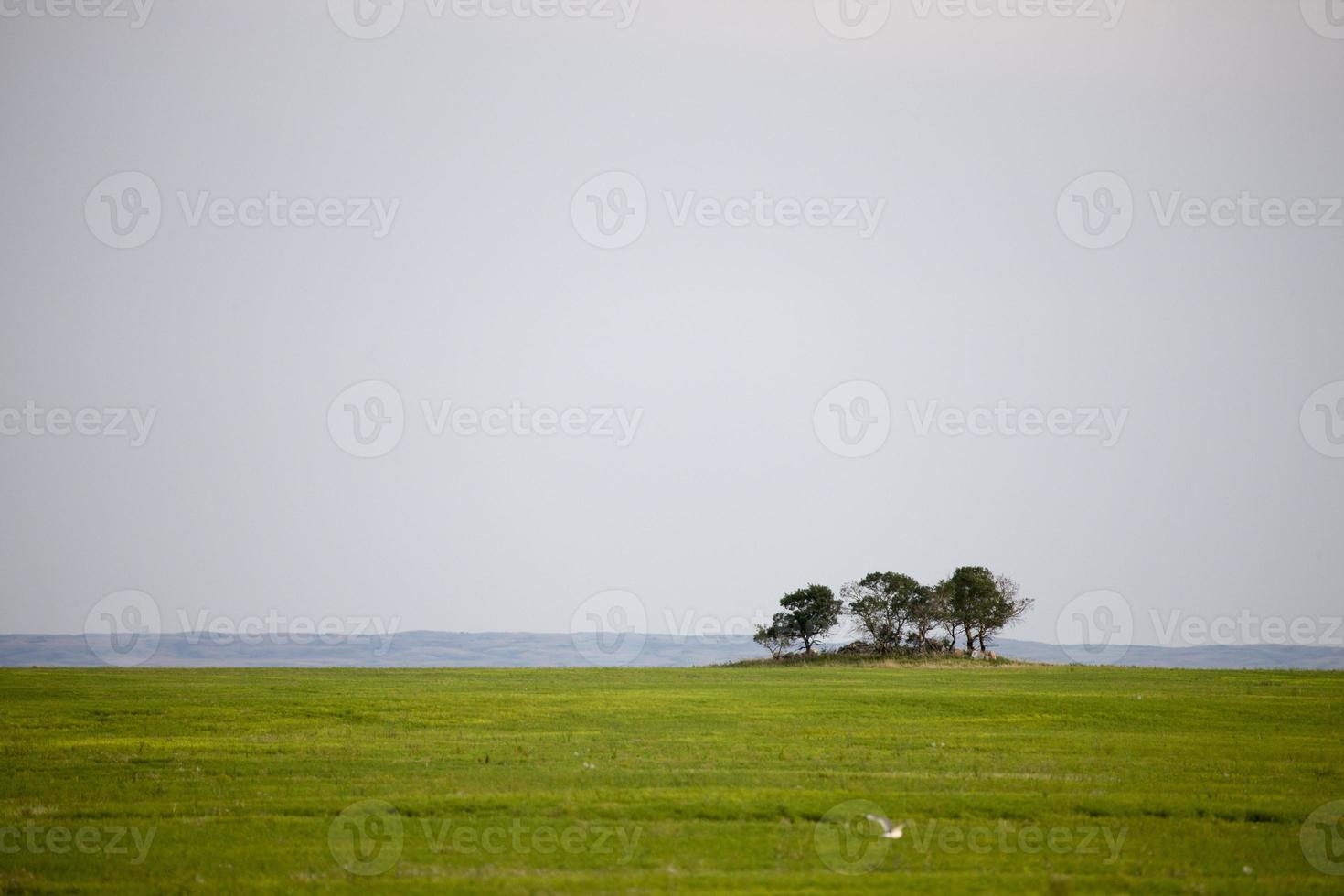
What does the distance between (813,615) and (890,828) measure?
259 ft

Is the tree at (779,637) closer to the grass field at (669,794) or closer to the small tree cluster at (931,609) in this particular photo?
the small tree cluster at (931,609)

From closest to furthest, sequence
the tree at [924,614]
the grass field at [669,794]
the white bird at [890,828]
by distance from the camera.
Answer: the grass field at [669,794] → the white bird at [890,828] → the tree at [924,614]

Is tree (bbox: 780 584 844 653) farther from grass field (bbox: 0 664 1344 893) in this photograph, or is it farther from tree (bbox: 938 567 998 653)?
→ grass field (bbox: 0 664 1344 893)

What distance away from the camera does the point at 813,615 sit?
335ft

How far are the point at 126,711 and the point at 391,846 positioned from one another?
104ft

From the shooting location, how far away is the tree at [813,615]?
102 meters

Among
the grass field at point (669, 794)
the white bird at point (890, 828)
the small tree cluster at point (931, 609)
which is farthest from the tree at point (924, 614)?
the white bird at point (890, 828)

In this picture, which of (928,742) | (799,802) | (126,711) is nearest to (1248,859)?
(799,802)

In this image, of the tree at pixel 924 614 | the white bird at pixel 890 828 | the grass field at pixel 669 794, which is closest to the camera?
the grass field at pixel 669 794

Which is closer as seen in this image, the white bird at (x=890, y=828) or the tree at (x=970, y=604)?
the white bird at (x=890, y=828)

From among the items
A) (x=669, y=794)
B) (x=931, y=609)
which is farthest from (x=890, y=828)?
(x=931, y=609)

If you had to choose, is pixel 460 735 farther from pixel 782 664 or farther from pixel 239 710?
pixel 782 664

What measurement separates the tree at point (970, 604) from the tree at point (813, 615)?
33.8 feet

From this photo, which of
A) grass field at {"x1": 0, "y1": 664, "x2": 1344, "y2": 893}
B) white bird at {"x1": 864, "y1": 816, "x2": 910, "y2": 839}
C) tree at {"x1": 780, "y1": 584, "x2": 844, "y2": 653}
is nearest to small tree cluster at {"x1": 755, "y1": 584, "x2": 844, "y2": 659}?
tree at {"x1": 780, "y1": 584, "x2": 844, "y2": 653}
